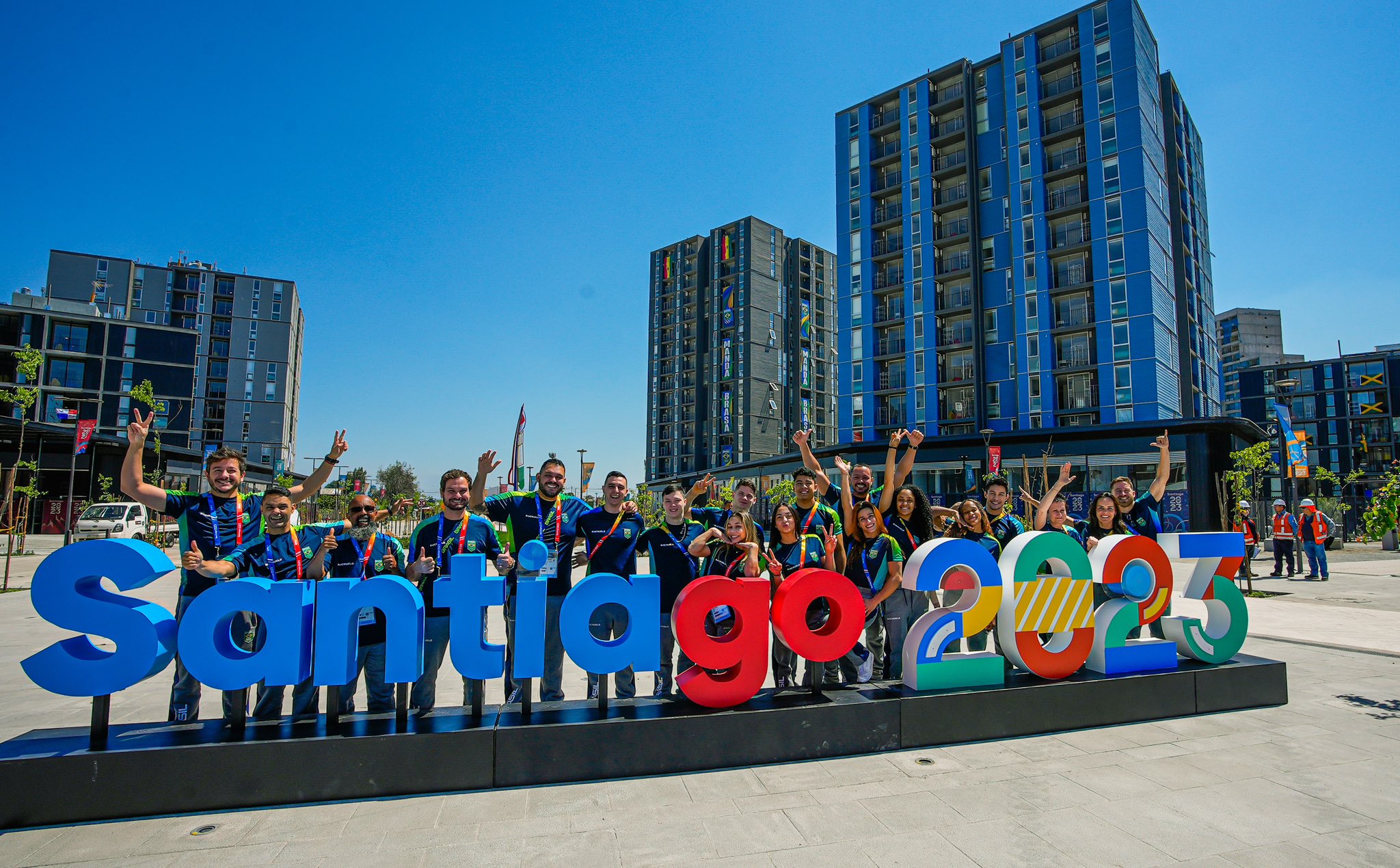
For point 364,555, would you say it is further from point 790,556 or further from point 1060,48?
point 1060,48

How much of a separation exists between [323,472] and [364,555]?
803 millimetres

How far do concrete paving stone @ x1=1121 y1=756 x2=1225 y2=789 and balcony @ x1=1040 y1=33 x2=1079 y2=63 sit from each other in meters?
45.0

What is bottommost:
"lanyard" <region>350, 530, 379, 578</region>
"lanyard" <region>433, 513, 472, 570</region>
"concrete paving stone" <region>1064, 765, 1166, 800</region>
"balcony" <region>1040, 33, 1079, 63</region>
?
"concrete paving stone" <region>1064, 765, 1166, 800</region>

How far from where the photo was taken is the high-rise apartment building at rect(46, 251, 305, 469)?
69312 mm

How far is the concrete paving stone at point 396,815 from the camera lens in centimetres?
405

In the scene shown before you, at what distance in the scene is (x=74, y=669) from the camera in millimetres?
4258

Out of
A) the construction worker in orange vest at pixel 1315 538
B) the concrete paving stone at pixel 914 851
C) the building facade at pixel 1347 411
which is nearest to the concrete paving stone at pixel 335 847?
the concrete paving stone at pixel 914 851

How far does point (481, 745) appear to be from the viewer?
4.61 m

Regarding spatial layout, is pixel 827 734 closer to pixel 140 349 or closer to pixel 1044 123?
pixel 1044 123

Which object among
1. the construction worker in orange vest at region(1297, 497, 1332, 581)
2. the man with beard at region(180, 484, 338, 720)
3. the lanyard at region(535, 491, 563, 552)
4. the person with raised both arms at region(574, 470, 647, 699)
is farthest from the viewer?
the construction worker in orange vest at region(1297, 497, 1332, 581)

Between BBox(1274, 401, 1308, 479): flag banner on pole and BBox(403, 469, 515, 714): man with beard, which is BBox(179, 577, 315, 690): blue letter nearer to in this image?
BBox(403, 469, 515, 714): man with beard

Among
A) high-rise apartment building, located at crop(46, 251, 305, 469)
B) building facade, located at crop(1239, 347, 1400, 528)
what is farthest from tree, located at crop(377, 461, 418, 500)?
building facade, located at crop(1239, 347, 1400, 528)

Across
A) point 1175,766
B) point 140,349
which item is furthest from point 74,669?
point 140,349

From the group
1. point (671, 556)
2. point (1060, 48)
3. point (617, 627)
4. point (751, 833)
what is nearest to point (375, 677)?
point (617, 627)
